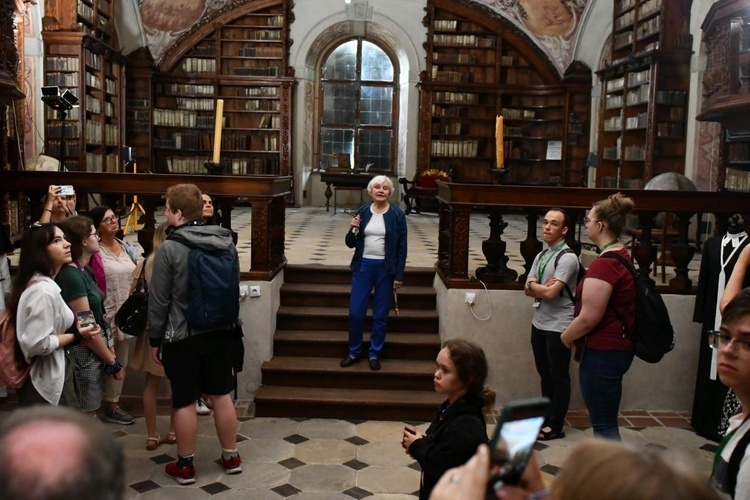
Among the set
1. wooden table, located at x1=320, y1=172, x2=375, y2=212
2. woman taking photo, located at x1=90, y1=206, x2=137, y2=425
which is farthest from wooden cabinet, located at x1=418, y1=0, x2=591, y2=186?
woman taking photo, located at x1=90, y1=206, x2=137, y2=425

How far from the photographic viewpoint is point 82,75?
38.7 ft

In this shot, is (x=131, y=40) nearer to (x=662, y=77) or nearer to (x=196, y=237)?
(x=662, y=77)

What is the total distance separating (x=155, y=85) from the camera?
50.3ft

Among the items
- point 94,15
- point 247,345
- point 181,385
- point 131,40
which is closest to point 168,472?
point 181,385

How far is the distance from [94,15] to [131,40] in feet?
7.15

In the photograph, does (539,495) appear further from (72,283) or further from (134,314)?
(134,314)

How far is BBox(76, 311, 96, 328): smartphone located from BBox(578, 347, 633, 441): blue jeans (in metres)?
2.45

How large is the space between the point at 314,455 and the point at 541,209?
7.97 feet

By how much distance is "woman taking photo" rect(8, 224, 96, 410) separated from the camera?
3.64 m

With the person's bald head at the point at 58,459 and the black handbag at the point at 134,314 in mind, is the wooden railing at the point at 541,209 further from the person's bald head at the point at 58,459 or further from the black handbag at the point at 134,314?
the person's bald head at the point at 58,459

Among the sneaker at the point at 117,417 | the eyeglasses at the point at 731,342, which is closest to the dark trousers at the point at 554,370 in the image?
the sneaker at the point at 117,417

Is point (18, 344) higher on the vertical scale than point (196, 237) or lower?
lower

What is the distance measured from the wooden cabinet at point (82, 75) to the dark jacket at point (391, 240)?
660cm

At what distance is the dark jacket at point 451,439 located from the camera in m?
2.81
